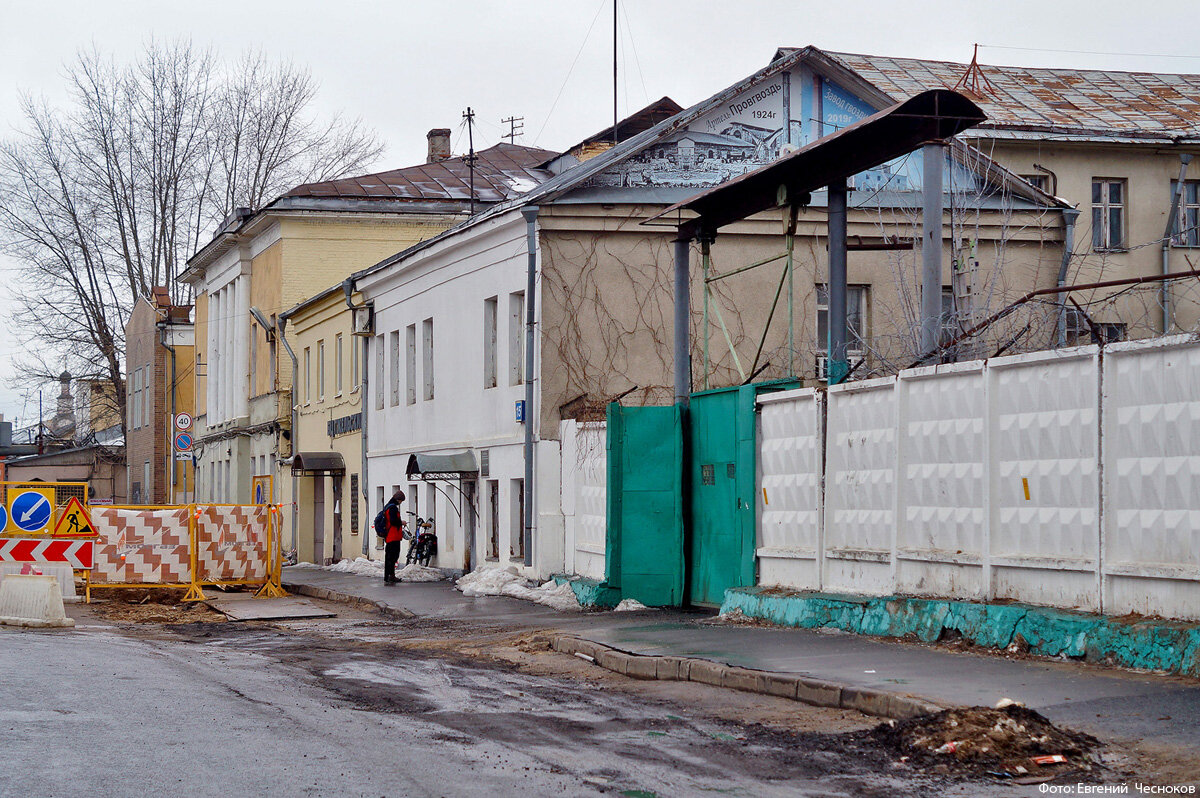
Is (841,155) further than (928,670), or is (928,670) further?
(841,155)

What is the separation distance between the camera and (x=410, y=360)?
2873cm

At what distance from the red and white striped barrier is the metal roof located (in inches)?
418

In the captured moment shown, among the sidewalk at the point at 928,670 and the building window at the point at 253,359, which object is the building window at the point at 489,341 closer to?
the sidewalk at the point at 928,670

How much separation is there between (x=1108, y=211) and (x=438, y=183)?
1853 centimetres

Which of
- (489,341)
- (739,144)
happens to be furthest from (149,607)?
(739,144)

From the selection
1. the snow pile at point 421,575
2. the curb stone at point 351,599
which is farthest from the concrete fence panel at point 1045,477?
the snow pile at point 421,575

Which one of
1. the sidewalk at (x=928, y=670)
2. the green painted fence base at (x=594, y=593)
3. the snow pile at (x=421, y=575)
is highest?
the sidewalk at (x=928, y=670)

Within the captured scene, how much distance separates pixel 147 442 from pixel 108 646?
1724 inches

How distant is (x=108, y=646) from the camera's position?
14844 millimetres

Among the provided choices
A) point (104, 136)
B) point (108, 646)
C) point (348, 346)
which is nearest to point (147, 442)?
point (104, 136)

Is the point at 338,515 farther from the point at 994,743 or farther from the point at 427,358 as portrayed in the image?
the point at 994,743

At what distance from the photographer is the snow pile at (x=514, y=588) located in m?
19.3

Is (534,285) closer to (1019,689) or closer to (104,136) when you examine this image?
(1019,689)

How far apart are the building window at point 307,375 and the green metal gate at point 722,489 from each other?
2082 centimetres
